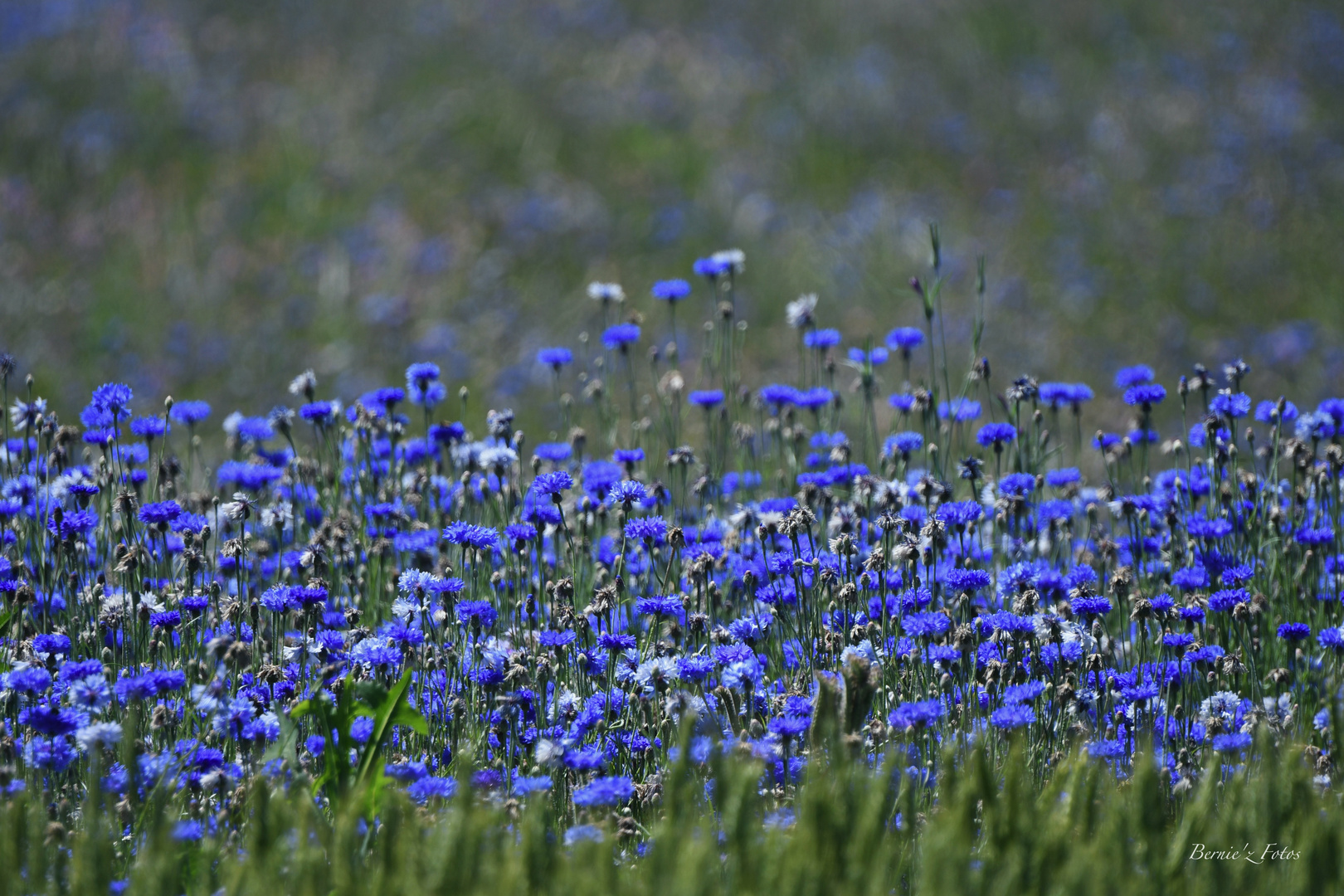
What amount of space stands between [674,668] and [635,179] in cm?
947

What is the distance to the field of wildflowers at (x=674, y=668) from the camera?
2127 millimetres

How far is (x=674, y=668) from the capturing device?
2990 mm

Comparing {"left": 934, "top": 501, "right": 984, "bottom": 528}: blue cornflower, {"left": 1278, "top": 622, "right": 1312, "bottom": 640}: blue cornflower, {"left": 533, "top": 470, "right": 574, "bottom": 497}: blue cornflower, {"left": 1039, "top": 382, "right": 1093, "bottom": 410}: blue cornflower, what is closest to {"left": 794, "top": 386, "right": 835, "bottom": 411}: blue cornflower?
{"left": 1039, "top": 382, "right": 1093, "bottom": 410}: blue cornflower

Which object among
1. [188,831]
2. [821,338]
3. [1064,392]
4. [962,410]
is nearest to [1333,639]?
[1064,392]

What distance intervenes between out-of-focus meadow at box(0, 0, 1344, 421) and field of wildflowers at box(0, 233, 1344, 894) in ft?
16.2

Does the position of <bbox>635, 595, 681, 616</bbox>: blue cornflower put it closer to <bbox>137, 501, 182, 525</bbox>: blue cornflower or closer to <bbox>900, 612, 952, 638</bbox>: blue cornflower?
<bbox>900, 612, 952, 638</bbox>: blue cornflower

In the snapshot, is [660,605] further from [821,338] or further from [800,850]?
[821,338]

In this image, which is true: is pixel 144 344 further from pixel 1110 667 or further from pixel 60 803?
pixel 1110 667

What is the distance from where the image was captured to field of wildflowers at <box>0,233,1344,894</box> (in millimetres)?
2127

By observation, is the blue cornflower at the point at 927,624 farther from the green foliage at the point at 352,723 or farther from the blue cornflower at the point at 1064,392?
the blue cornflower at the point at 1064,392

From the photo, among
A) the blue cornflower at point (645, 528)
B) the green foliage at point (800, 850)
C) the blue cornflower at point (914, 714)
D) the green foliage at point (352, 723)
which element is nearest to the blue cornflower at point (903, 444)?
the blue cornflower at point (645, 528)

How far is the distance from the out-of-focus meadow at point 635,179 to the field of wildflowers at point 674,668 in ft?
16.2

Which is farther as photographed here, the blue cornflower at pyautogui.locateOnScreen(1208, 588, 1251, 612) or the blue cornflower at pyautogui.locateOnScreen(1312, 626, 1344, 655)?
the blue cornflower at pyautogui.locateOnScreen(1208, 588, 1251, 612)

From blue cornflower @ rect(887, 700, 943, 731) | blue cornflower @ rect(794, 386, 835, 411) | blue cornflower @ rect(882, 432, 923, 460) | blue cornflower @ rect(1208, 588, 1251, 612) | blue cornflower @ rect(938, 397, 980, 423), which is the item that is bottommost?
blue cornflower @ rect(887, 700, 943, 731)
